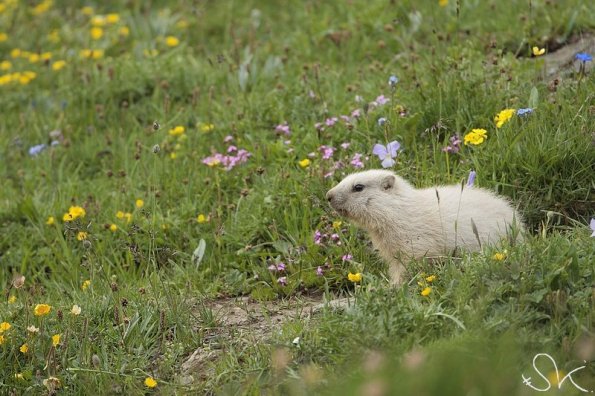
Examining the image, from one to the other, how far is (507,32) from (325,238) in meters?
2.85

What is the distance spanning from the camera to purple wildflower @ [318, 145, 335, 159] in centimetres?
611

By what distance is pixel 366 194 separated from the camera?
17.6 ft

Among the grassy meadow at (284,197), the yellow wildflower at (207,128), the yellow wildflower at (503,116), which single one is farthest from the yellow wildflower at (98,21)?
the yellow wildflower at (503,116)

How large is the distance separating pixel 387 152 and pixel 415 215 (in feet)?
2.55

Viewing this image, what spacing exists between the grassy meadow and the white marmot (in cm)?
20

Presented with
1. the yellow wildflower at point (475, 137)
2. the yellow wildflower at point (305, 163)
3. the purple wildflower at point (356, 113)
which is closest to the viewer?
the yellow wildflower at point (475, 137)

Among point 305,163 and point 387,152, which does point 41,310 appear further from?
point 387,152

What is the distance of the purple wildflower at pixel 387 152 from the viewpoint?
5805 mm

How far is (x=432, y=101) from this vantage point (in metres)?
6.16

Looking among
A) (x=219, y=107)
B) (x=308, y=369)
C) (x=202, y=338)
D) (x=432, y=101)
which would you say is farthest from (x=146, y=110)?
(x=308, y=369)

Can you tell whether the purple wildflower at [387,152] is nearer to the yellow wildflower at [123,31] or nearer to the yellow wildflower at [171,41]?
the yellow wildflower at [171,41]

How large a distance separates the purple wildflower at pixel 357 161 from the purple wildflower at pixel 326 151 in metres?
0.16
